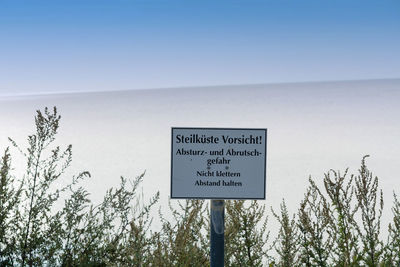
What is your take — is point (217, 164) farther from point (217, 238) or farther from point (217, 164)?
point (217, 238)

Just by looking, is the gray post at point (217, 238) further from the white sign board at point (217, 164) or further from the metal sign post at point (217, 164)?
the white sign board at point (217, 164)

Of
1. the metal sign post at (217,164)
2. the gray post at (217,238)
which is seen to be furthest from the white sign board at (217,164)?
the gray post at (217,238)

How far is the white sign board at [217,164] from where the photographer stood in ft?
10.6

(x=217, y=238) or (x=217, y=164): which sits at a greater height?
(x=217, y=164)

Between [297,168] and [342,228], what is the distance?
2384 cm

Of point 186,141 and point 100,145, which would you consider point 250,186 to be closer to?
point 186,141

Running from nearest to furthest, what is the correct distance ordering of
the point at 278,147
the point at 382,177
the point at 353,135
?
the point at 382,177
the point at 278,147
the point at 353,135

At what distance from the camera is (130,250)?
3.57 m

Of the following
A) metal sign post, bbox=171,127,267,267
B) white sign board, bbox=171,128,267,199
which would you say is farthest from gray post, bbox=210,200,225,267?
white sign board, bbox=171,128,267,199

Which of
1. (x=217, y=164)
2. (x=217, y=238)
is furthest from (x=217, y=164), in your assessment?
(x=217, y=238)

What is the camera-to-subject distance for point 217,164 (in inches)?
128

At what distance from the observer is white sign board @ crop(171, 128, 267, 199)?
324 centimetres

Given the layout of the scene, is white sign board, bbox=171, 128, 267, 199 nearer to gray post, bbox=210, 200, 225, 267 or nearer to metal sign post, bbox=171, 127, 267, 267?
metal sign post, bbox=171, 127, 267, 267

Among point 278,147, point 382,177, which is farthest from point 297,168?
point 278,147
